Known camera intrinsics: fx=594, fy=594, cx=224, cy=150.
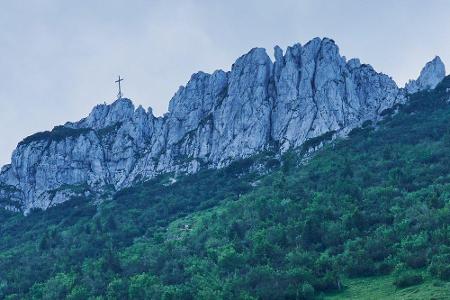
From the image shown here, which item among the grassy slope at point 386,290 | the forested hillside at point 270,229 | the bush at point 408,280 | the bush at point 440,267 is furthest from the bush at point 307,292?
the bush at point 440,267

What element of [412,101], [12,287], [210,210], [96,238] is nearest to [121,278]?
[12,287]

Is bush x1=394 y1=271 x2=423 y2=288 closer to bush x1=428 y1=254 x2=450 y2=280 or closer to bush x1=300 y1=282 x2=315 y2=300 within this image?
bush x1=428 y1=254 x2=450 y2=280

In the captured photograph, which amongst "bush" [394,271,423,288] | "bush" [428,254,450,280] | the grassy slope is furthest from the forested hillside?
the grassy slope

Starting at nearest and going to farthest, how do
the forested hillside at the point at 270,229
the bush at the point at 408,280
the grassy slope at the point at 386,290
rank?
the grassy slope at the point at 386,290, the bush at the point at 408,280, the forested hillside at the point at 270,229

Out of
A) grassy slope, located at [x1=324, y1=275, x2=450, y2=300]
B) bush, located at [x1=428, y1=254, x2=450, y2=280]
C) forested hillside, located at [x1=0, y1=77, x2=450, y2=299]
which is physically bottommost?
grassy slope, located at [x1=324, y1=275, x2=450, y2=300]

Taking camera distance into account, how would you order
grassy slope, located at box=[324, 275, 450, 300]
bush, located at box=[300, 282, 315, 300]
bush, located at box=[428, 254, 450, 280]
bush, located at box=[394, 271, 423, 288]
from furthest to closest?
bush, located at box=[300, 282, 315, 300]
bush, located at box=[394, 271, 423, 288]
bush, located at box=[428, 254, 450, 280]
grassy slope, located at box=[324, 275, 450, 300]

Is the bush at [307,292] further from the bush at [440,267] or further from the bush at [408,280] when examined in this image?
the bush at [440,267]

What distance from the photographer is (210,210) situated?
15325 centimetres

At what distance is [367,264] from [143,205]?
310ft

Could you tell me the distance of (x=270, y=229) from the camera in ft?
382

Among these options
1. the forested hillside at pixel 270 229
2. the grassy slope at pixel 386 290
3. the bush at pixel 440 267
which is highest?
the forested hillside at pixel 270 229

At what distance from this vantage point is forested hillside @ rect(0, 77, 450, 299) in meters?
88.9

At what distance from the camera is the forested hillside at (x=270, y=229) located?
88875 mm

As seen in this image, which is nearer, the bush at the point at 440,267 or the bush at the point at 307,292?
the bush at the point at 440,267
